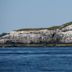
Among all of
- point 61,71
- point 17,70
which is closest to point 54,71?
point 61,71

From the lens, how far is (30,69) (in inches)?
3056

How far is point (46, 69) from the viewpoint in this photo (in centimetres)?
7681

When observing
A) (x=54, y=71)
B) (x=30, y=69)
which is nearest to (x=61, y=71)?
(x=54, y=71)

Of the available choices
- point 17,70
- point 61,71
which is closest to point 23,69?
point 17,70

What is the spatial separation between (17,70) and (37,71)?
139 inches

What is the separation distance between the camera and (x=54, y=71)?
2894 inches

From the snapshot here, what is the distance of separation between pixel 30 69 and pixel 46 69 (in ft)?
7.87

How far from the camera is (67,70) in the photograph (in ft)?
243

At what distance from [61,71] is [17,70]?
21.4 feet

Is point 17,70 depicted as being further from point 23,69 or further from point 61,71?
Answer: point 61,71

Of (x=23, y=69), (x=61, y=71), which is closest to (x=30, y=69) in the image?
(x=23, y=69)

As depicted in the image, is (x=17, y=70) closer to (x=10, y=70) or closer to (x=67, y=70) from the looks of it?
(x=10, y=70)

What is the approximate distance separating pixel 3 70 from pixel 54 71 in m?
6.94

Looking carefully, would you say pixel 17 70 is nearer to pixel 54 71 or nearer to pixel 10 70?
pixel 10 70
